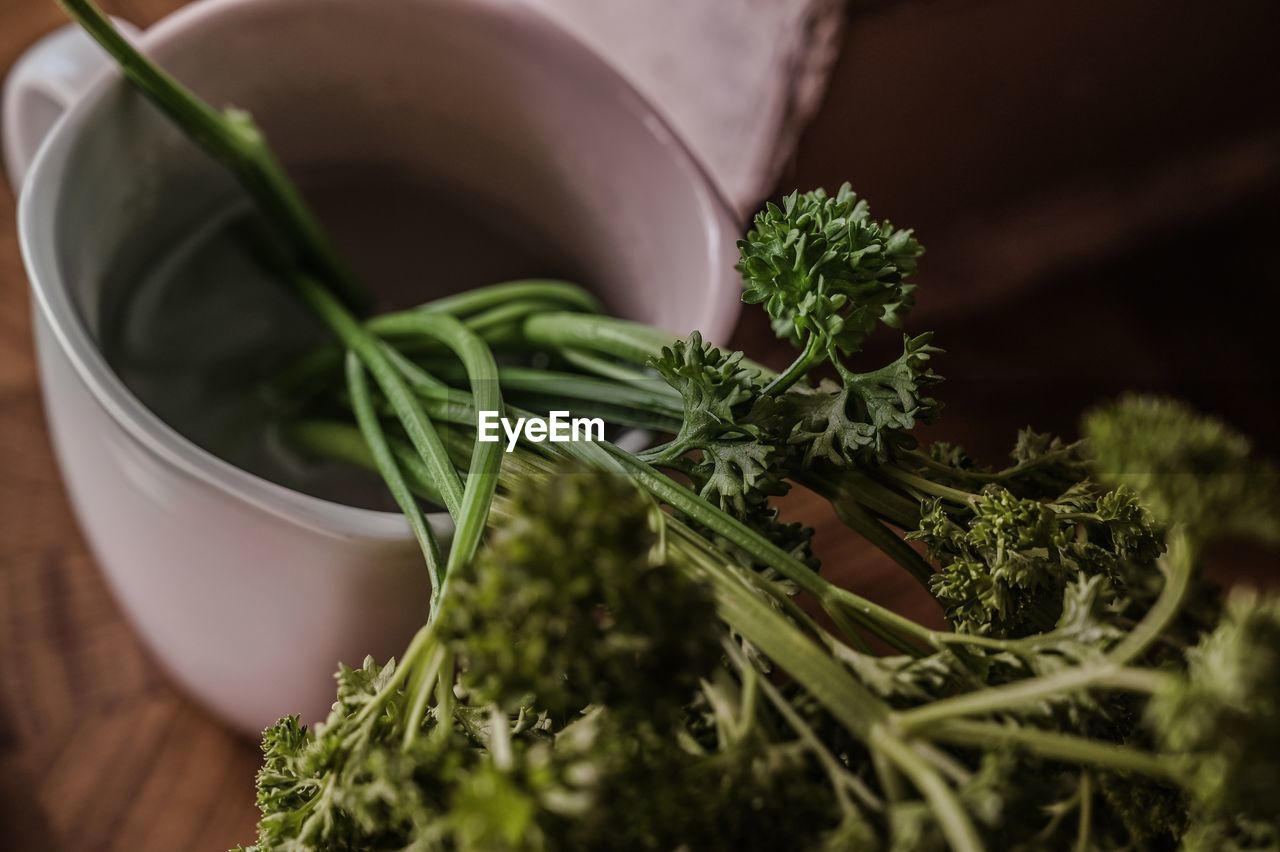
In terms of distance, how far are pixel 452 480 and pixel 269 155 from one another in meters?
0.29

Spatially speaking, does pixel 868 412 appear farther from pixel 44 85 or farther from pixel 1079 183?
pixel 1079 183

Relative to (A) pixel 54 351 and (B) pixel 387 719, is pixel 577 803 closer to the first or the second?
(B) pixel 387 719

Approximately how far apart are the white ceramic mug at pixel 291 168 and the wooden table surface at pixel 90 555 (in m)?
0.07

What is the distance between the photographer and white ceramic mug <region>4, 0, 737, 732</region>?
19.2 inches

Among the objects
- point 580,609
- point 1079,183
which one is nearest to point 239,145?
point 580,609

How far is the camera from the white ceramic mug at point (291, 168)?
487 mm

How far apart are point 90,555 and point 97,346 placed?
0.92 feet

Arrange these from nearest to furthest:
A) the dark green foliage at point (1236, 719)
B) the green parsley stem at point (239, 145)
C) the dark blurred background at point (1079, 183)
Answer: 1. the dark green foliage at point (1236, 719)
2. the green parsley stem at point (239, 145)
3. the dark blurred background at point (1079, 183)

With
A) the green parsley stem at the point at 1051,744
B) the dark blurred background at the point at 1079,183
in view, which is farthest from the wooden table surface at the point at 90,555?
the green parsley stem at the point at 1051,744

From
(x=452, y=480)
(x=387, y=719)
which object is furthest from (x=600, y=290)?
(x=387, y=719)

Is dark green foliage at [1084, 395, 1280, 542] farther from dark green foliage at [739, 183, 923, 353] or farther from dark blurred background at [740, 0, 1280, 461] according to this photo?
dark blurred background at [740, 0, 1280, 461]

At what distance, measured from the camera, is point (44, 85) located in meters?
0.62

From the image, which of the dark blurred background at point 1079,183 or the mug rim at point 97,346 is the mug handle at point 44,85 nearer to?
the mug rim at point 97,346

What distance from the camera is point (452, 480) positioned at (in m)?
0.47
